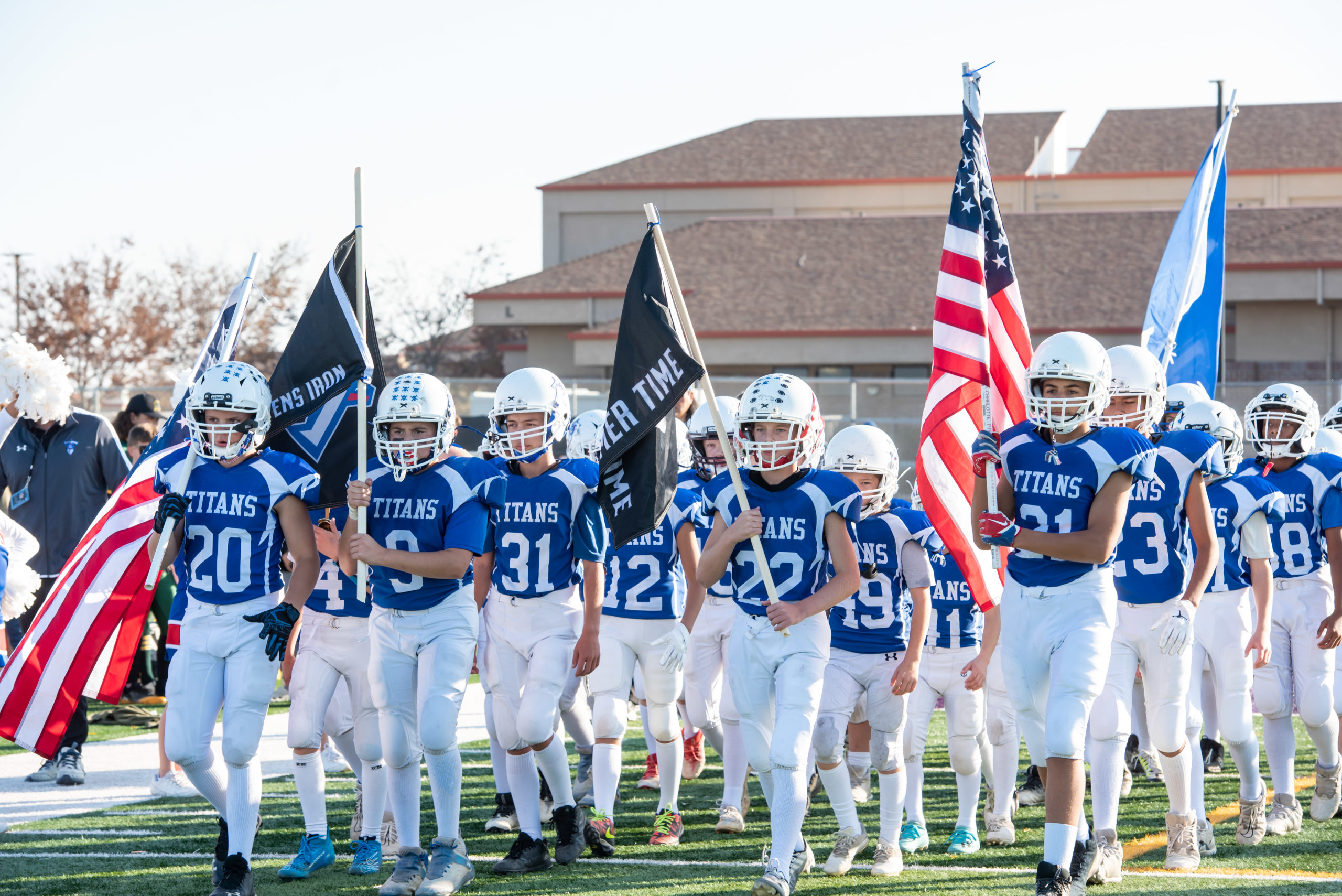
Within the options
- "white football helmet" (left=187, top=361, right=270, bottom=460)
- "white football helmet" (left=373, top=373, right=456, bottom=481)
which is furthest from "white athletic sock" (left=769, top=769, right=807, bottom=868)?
"white football helmet" (left=187, top=361, right=270, bottom=460)

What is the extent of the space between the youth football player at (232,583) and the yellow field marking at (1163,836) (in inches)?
154

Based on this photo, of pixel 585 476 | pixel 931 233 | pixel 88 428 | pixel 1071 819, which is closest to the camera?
pixel 1071 819

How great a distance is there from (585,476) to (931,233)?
97.9ft

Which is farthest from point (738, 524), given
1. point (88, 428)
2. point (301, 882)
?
point (88, 428)

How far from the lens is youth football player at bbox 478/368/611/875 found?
6.49 m

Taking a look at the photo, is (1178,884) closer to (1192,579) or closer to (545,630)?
(1192,579)

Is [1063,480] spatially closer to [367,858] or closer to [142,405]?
[367,858]

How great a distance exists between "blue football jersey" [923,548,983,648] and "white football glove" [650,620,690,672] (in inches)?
49.2

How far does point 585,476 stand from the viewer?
6.77 metres

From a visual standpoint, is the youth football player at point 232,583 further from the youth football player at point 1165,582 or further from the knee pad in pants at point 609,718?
the youth football player at point 1165,582

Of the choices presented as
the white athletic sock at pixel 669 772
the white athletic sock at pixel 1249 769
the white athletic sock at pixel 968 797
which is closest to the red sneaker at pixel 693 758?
the white athletic sock at pixel 669 772

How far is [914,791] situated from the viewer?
22.9ft

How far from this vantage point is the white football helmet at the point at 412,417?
614 centimetres

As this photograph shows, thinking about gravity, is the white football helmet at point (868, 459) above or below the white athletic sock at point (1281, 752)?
above
